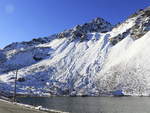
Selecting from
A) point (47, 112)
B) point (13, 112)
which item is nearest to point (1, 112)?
point (13, 112)

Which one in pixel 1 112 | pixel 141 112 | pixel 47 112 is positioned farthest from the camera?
pixel 141 112

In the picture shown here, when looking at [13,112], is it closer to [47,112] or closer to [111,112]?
[47,112]

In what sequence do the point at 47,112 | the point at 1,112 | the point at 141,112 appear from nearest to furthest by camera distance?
the point at 1,112, the point at 47,112, the point at 141,112

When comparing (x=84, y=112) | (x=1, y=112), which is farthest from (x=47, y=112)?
(x=84, y=112)

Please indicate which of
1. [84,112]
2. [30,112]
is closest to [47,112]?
[30,112]

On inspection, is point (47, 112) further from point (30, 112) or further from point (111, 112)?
point (111, 112)

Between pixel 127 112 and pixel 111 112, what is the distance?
447 cm

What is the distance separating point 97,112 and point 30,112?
154 ft

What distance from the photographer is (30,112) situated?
37.2m

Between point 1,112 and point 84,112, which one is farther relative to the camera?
point 84,112

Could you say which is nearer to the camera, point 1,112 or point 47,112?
point 1,112

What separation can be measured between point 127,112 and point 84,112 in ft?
39.0

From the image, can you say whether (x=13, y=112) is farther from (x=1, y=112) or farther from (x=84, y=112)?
(x=84, y=112)

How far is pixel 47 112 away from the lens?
38.7 meters
